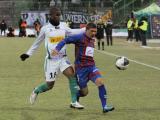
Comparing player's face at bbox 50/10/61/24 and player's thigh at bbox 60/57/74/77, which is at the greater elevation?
player's face at bbox 50/10/61/24

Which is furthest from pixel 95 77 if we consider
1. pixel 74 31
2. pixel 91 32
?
pixel 74 31

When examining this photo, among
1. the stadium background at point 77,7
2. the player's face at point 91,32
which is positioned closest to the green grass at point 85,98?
the player's face at point 91,32

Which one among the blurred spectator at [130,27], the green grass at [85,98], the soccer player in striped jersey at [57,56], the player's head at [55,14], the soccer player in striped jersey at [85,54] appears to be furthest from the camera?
the blurred spectator at [130,27]

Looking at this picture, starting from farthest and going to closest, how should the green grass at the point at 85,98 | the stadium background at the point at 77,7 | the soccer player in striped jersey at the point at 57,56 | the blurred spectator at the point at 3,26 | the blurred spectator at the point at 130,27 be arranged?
the stadium background at the point at 77,7, the blurred spectator at the point at 3,26, the blurred spectator at the point at 130,27, the soccer player in striped jersey at the point at 57,56, the green grass at the point at 85,98

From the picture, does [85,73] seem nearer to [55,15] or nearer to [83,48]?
[83,48]

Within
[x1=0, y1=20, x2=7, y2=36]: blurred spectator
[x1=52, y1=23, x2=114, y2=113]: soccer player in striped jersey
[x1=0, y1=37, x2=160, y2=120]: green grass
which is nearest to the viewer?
[x1=0, y1=37, x2=160, y2=120]: green grass

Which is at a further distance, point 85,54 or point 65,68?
point 65,68

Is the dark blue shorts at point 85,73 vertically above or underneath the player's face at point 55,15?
underneath

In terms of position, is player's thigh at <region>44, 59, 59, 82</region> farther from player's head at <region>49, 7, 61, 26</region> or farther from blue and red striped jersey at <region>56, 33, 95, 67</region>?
player's head at <region>49, 7, 61, 26</region>

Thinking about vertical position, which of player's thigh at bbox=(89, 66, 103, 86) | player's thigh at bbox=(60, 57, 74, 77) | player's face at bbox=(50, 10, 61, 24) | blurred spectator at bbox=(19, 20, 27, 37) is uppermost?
player's face at bbox=(50, 10, 61, 24)

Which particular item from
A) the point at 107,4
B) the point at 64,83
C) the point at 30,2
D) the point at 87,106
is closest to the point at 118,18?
the point at 107,4

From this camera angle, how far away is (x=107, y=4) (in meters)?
65.3

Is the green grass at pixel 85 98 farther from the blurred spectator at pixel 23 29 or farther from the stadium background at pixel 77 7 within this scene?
the stadium background at pixel 77 7

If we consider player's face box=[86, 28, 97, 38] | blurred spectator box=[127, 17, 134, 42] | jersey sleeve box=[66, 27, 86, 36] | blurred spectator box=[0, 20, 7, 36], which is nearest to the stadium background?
blurred spectator box=[0, 20, 7, 36]
